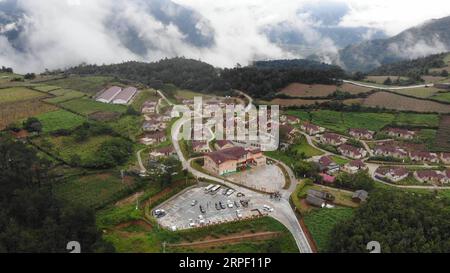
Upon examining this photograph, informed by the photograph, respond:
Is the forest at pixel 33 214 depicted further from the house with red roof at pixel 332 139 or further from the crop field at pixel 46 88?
the crop field at pixel 46 88

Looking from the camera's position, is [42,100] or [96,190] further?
[42,100]

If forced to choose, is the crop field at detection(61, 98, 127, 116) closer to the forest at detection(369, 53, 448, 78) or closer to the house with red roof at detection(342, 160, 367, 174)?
the house with red roof at detection(342, 160, 367, 174)

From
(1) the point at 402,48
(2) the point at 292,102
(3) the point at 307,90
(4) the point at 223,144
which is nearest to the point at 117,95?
(4) the point at 223,144

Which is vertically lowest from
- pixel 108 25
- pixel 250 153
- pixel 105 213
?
pixel 105 213

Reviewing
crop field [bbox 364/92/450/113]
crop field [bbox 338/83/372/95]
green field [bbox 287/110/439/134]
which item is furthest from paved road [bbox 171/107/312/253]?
crop field [bbox 338/83/372/95]

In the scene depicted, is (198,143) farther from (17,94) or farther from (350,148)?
(17,94)
